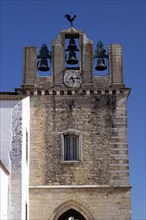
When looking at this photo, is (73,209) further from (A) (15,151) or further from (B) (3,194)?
(B) (3,194)

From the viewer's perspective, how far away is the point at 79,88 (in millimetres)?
28219

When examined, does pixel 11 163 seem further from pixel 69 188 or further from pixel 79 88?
pixel 79 88

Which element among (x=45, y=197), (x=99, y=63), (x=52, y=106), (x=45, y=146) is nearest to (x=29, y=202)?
(x=45, y=197)

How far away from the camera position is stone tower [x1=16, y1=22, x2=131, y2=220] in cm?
2691

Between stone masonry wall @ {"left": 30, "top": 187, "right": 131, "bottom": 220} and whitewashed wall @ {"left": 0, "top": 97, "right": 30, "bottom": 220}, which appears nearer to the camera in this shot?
whitewashed wall @ {"left": 0, "top": 97, "right": 30, "bottom": 220}

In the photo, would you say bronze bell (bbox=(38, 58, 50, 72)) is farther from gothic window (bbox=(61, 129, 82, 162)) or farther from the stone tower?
gothic window (bbox=(61, 129, 82, 162))

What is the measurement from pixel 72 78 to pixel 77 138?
2.91 meters

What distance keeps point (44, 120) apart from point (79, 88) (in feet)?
7.40

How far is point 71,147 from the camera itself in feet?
91.0

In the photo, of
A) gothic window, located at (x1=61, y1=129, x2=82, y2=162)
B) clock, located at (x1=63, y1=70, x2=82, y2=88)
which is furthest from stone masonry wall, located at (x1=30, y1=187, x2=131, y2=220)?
clock, located at (x1=63, y1=70, x2=82, y2=88)

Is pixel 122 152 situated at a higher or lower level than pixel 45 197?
higher

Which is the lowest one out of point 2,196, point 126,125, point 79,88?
point 2,196

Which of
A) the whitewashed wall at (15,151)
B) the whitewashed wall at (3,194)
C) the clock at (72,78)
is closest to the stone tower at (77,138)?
the clock at (72,78)

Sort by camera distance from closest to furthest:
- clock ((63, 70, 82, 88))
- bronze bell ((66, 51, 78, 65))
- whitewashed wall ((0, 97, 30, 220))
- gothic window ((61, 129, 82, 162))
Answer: whitewashed wall ((0, 97, 30, 220)) < gothic window ((61, 129, 82, 162)) < clock ((63, 70, 82, 88)) < bronze bell ((66, 51, 78, 65))
